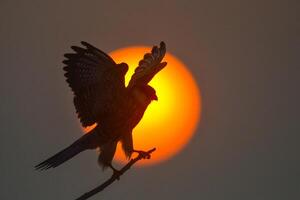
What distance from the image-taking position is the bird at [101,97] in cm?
740

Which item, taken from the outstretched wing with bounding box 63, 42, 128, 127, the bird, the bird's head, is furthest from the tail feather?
the bird's head

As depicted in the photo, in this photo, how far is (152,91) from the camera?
7676 mm

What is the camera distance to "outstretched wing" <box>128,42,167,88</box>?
818cm

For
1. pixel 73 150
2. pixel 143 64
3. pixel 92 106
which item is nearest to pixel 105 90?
pixel 92 106

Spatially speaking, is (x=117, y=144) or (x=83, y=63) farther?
(x=117, y=144)

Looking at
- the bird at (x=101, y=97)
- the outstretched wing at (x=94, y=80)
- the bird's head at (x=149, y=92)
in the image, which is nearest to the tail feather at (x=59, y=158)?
the bird at (x=101, y=97)

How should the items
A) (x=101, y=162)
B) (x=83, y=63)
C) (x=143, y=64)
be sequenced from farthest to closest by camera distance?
(x=143, y=64) < (x=101, y=162) < (x=83, y=63)

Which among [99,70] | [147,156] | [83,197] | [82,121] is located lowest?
[83,197]

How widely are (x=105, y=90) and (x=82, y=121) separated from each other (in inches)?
19.7

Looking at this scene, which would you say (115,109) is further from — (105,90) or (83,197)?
(83,197)

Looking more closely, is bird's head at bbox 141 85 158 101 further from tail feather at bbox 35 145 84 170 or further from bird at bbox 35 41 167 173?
tail feather at bbox 35 145 84 170

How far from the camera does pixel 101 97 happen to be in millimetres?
7504

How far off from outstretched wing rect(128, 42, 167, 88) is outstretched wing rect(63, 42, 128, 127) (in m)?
0.54

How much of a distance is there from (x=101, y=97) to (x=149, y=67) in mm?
1307
